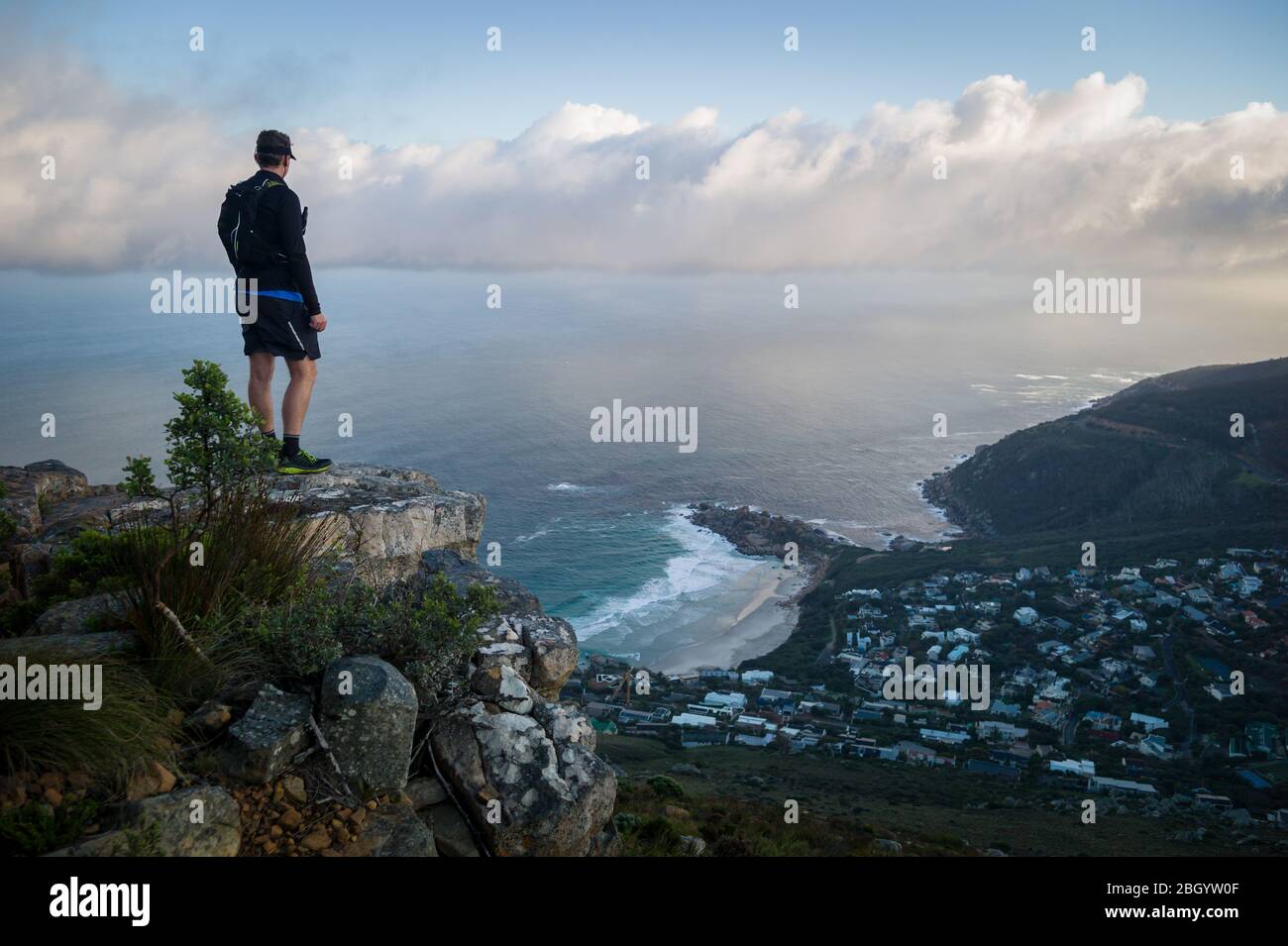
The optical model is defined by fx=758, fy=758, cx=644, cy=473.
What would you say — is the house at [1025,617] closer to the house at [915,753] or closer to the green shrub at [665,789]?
the house at [915,753]

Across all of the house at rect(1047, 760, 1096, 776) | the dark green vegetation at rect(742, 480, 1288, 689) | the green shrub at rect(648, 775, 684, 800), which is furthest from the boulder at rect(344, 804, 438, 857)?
the dark green vegetation at rect(742, 480, 1288, 689)

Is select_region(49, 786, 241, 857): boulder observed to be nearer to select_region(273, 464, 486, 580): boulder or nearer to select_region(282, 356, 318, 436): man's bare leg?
select_region(273, 464, 486, 580): boulder

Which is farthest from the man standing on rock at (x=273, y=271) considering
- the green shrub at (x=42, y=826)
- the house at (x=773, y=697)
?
the house at (x=773, y=697)

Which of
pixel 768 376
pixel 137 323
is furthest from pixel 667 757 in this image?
pixel 768 376

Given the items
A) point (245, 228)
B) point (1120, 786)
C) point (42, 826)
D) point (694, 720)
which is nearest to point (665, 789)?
point (245, 228)
